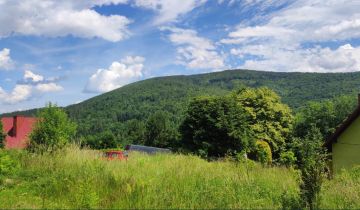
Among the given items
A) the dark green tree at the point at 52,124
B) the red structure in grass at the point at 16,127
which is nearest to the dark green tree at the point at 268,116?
the dark green tree at the point at 52,124

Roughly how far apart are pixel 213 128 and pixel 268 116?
47.5 feet

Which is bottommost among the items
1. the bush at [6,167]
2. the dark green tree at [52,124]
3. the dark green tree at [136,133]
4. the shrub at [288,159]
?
the dark green tree at [136,133]

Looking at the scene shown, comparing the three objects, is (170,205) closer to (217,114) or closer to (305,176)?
(305,176)

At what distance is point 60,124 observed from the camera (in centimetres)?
3434

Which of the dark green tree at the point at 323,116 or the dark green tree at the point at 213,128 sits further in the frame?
the dark green tree at the point at 323,116

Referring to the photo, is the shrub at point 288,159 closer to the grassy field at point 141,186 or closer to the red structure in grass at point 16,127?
the grassy field at point 141,186

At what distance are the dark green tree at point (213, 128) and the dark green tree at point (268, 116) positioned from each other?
1024cm

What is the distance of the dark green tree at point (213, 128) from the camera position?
32.9 meters

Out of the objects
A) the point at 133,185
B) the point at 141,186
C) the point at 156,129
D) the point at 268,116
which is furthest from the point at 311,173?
the point at 156,129

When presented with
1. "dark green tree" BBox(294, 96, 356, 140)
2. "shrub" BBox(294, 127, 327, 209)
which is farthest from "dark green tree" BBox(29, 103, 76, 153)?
"dark green tree" BBox(294, 96, 356, 140)

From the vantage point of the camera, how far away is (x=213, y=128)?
33.0 m

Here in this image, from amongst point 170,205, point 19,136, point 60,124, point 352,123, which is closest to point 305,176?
point 170,205

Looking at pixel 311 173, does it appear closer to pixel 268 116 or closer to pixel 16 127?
pixel 268 116

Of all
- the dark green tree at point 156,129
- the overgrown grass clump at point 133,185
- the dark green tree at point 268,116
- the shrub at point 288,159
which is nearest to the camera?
the overgrown grass clump at point 133,185
